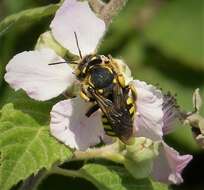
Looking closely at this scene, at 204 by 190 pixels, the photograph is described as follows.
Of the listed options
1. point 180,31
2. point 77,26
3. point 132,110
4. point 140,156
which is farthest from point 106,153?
point 180,31

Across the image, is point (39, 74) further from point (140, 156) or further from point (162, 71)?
point (162, 71)

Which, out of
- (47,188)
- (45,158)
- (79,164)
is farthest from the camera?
(47,188)

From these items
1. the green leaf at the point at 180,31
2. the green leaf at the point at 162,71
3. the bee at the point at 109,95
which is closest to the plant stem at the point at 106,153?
the bee at the point at 109,95

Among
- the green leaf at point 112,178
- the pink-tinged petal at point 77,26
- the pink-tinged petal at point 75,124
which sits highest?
the pink-tinged petal at point 77,26

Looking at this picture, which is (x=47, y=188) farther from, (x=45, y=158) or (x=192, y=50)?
(x=45, y=158)

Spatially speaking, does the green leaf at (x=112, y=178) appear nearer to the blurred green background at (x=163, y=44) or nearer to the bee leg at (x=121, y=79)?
the bee leg at (x=121, y=79)

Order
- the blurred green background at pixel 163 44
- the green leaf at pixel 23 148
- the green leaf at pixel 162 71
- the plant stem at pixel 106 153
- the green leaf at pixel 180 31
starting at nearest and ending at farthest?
the green leaf at pixel 23 148 < the plant stem at pixel 106 153 < the blurred green background at pixel 163 44 < the green leaf at pixel 162 71 < the green leaf at pixel 180 31

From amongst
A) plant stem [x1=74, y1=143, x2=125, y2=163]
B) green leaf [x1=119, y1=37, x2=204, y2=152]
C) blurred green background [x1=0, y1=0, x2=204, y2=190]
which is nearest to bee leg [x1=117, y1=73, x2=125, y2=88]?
plant stem [x1=74, y1=143, x2=125, y2=163]

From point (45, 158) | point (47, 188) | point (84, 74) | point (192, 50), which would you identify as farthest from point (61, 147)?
point (192, 50)
